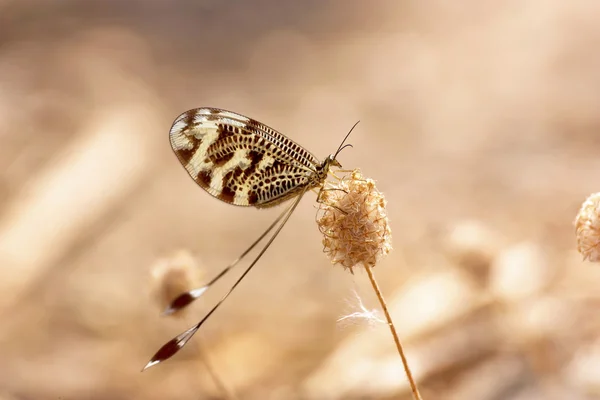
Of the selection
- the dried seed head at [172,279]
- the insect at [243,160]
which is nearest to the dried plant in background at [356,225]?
the insect at [243,160]

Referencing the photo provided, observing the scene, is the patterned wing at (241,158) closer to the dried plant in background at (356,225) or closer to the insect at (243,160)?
the insect at (243,160)

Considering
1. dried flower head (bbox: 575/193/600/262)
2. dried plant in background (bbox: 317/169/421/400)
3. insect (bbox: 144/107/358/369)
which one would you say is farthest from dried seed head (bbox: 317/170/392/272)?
dried flower head (bbox: 575/193/600/262)

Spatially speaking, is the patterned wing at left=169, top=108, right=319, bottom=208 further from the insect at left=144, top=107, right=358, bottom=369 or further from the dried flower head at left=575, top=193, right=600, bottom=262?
the dried flower head at left=575, top=193, right=600, bottom=262

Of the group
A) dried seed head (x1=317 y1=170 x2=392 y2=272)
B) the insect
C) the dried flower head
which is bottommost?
the dried flower head

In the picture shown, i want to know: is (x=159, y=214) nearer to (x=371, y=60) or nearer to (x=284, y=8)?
(x=371, y=60)

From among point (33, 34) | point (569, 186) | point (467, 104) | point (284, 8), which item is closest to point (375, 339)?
point (569, 186)

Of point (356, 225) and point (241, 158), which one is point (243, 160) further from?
point (356, 225)
